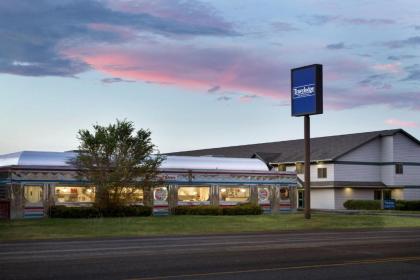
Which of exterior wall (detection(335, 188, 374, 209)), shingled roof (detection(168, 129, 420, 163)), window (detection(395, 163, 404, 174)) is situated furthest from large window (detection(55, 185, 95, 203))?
window (detection(395, 163, 404, 174))

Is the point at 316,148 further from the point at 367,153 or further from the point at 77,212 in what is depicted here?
the point at 77,212

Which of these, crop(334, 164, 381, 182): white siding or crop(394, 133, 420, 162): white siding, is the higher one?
crop(394, 133, 420, 162): white siding

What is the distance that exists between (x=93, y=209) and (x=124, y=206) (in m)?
2.20

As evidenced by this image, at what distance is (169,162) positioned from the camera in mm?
49406

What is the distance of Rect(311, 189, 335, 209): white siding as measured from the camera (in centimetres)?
6456

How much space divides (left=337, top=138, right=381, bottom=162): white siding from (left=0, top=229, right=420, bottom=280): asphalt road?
41.9m

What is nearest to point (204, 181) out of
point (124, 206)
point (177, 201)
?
point (177, 201)

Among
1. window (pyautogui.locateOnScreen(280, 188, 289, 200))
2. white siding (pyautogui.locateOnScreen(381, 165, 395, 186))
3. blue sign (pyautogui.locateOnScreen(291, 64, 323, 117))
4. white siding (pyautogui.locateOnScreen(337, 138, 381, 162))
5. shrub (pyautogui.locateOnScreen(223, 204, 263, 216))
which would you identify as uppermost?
blue sign (pyautogui.locateOnScreen(291, 64, 323, 117))

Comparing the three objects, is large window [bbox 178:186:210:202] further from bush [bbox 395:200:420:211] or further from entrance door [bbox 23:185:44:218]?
bush [bbox 395:200:420:211]

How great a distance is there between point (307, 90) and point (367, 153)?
2872 cm

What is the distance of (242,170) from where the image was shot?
52469 millimetres

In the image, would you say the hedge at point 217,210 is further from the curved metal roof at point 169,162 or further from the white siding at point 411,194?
the white siding at point 411,194

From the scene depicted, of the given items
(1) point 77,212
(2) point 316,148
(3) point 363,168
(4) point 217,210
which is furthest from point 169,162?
(3) point 363,168

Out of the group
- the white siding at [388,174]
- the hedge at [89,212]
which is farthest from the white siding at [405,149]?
the hedge at [89,212]
